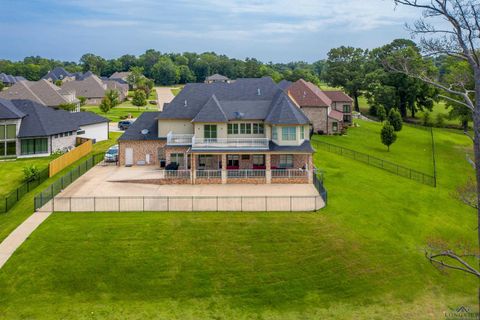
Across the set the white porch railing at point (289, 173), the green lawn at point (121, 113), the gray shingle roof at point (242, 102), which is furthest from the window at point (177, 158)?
the green lawn at point (121, 113)

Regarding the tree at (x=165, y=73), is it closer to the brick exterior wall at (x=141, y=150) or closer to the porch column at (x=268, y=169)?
the brick exterior wall at (x=141, y=150)

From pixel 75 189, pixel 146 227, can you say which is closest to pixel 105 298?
pixel 146 227

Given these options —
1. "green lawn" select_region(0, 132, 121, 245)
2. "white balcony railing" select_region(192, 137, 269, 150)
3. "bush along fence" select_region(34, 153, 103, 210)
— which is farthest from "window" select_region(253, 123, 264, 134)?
"green lawn" select_region(0, 132, 121, 245)

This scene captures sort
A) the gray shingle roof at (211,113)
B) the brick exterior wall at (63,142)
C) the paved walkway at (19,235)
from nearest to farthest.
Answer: the paved walkway at (19,235) < the gray shingle roof at (211,113) < the brick exterior wall at (63,142)

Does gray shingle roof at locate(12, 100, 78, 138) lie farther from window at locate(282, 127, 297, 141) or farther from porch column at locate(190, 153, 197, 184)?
window at locate(282, 127, 297, 141)

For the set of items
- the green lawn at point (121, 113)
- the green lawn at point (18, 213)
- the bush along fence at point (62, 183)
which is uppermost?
the green lawn at point (121, 113)
